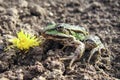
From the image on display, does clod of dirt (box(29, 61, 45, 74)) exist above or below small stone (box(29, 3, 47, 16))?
below

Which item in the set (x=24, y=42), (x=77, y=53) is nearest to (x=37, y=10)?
(x=24, y=42)

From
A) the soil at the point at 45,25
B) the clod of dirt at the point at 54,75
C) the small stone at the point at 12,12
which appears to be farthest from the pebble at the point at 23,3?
the clod of dirt at the point at 54,75

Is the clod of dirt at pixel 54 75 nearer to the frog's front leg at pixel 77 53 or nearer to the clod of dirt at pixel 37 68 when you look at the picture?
the clod of dirt at pixel 37 68

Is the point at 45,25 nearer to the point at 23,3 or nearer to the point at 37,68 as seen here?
the point at 23,3

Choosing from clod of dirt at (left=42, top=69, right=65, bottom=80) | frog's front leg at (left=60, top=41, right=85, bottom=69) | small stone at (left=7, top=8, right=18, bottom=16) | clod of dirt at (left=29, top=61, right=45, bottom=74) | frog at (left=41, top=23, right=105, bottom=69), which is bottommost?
clod of dirt at (left=42, top=69, right=65, bottom=80)

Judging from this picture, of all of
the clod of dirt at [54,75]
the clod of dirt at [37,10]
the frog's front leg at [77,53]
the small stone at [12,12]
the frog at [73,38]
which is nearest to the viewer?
the clod of dirt at [54,75]

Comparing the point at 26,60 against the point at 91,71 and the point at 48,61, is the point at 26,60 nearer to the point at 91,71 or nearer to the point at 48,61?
the point at 48,61

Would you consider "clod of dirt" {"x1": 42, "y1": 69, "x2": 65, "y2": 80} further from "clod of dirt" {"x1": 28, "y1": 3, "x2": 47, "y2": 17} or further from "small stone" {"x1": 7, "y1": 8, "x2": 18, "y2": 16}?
"clod of dirt" {"x1": 28, "y1": 3, "x2": 47, "y2": 17}

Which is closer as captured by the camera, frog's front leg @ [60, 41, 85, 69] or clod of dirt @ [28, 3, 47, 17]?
frog's front leg @ [60, 41, 85, 69]

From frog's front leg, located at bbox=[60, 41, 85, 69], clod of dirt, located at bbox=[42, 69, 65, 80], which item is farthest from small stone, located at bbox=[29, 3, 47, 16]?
clod of dirt, located at bbox=[42, 69, 65, 80]
